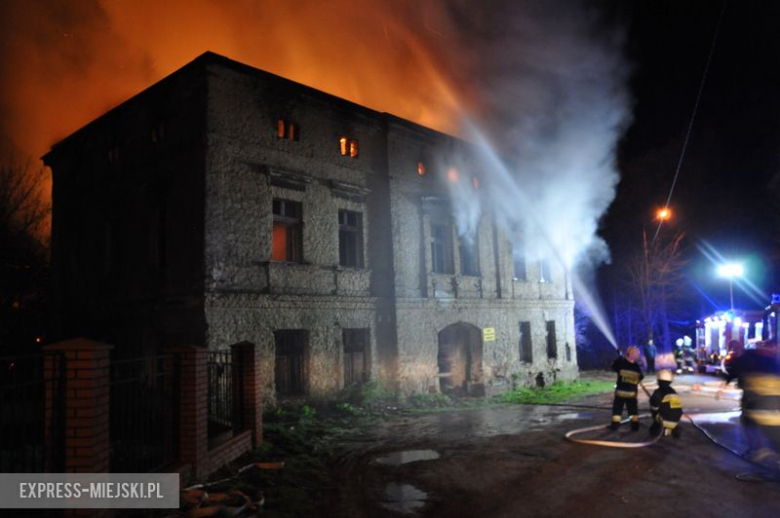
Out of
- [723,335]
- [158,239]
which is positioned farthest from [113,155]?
[723,335]

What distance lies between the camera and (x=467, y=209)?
19609mm

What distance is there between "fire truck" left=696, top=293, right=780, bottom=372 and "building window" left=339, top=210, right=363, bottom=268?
15330mm

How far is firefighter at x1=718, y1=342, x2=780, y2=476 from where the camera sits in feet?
25.2

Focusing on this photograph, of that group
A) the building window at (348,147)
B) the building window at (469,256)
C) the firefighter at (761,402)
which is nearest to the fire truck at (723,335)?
the building window at (469,256)

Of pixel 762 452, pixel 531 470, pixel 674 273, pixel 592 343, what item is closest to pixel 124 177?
pixel 531 470

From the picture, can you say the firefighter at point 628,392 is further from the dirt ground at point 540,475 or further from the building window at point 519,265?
the building window at point 519,265

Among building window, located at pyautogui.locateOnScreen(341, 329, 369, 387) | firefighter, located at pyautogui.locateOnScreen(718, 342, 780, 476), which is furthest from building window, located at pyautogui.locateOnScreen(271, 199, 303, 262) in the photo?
firefighter, located at pyautogui.locateOnScreen(718, 342, 780, 476)

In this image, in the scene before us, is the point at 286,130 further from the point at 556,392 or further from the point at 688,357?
the point at 688,357

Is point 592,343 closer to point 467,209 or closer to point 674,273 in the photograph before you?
point 674,273

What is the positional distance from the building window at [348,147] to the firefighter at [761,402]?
1151 centimetres

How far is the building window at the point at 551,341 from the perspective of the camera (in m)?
23.3

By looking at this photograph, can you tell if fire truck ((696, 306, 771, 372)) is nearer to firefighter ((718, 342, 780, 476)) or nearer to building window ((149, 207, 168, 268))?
firefighter ((718, 342, 780, 476))

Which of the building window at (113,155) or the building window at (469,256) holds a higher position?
the building window at (113,155)

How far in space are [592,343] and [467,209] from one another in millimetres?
19167
